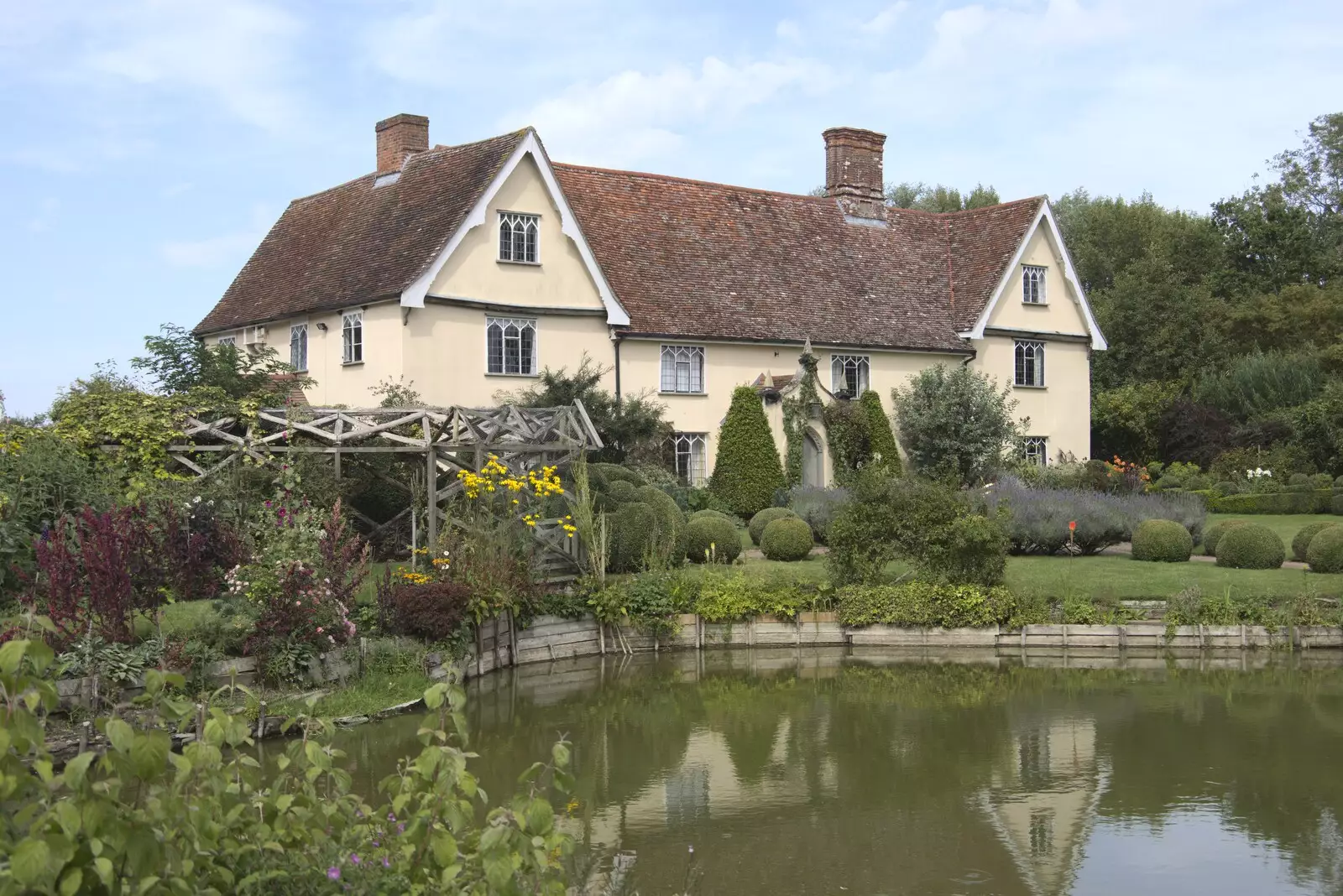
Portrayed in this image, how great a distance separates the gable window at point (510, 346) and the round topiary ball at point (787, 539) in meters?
6.98

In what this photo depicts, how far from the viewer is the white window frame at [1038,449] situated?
3459cm

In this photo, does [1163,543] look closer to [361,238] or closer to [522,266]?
[522,266]

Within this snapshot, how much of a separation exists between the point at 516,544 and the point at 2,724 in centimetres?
1356

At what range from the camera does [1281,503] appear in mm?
30250

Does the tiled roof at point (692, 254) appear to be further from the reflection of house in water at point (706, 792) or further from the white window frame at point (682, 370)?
the reflection of house in water at point (706, 792)

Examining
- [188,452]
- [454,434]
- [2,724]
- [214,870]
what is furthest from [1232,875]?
[188,452]

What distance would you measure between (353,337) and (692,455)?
Result: 7764mm

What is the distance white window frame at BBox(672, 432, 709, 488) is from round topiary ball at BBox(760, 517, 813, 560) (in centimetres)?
675

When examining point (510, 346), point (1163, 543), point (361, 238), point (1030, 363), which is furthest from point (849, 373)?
point (361, 238)

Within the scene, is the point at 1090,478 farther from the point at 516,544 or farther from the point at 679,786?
the point at 679,786

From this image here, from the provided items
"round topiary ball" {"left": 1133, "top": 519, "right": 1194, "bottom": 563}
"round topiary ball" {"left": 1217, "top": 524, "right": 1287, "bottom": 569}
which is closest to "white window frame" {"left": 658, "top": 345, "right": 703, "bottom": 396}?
"round topiary ball" {"left": 1133, "top": 519, "right": 1194, "bottom": 563}

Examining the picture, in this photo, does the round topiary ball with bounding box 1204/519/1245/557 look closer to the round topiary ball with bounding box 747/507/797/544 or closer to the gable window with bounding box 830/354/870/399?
the round topiary ball with bounding box 747/507/797/544

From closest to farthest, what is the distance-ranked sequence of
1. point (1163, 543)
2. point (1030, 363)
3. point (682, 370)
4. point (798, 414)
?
point (1163, 543) < point (682, 370) < point (798, 414) < point (1030, 363)

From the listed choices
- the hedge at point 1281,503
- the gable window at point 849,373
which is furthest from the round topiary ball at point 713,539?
the hedge at point 1281,503
